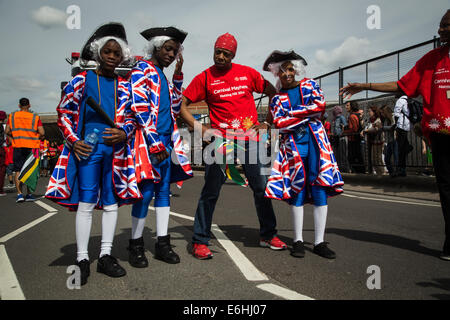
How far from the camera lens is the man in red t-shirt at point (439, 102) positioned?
3.32 metres

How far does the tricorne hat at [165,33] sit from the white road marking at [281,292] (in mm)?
2270

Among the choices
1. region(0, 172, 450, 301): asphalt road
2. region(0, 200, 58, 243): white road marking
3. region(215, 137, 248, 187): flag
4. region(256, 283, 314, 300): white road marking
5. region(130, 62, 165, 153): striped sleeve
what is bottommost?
region(0, 200, 58, 243): white road marking

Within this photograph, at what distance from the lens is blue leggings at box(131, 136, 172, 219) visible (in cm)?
320

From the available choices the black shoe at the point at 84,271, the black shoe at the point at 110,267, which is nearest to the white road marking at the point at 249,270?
the black shoe at the point at 110,267

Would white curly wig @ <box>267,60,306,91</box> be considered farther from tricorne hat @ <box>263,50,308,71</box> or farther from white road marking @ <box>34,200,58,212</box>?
white road marking @ <box>34,200,58,212</box>

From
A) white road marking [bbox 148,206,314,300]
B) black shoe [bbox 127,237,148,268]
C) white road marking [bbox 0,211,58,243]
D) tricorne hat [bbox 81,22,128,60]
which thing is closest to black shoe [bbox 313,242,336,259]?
white road marking [bbox 148,206,314,300]

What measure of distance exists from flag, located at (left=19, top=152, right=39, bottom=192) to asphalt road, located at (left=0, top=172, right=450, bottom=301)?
6.57 ft

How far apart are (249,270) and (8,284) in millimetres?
1848

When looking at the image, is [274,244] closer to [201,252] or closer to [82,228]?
[201,252]

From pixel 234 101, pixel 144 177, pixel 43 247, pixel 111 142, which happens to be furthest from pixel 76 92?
pixel 43 247

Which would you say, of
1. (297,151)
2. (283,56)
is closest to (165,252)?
(297,151)

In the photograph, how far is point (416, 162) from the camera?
9.78 metres
